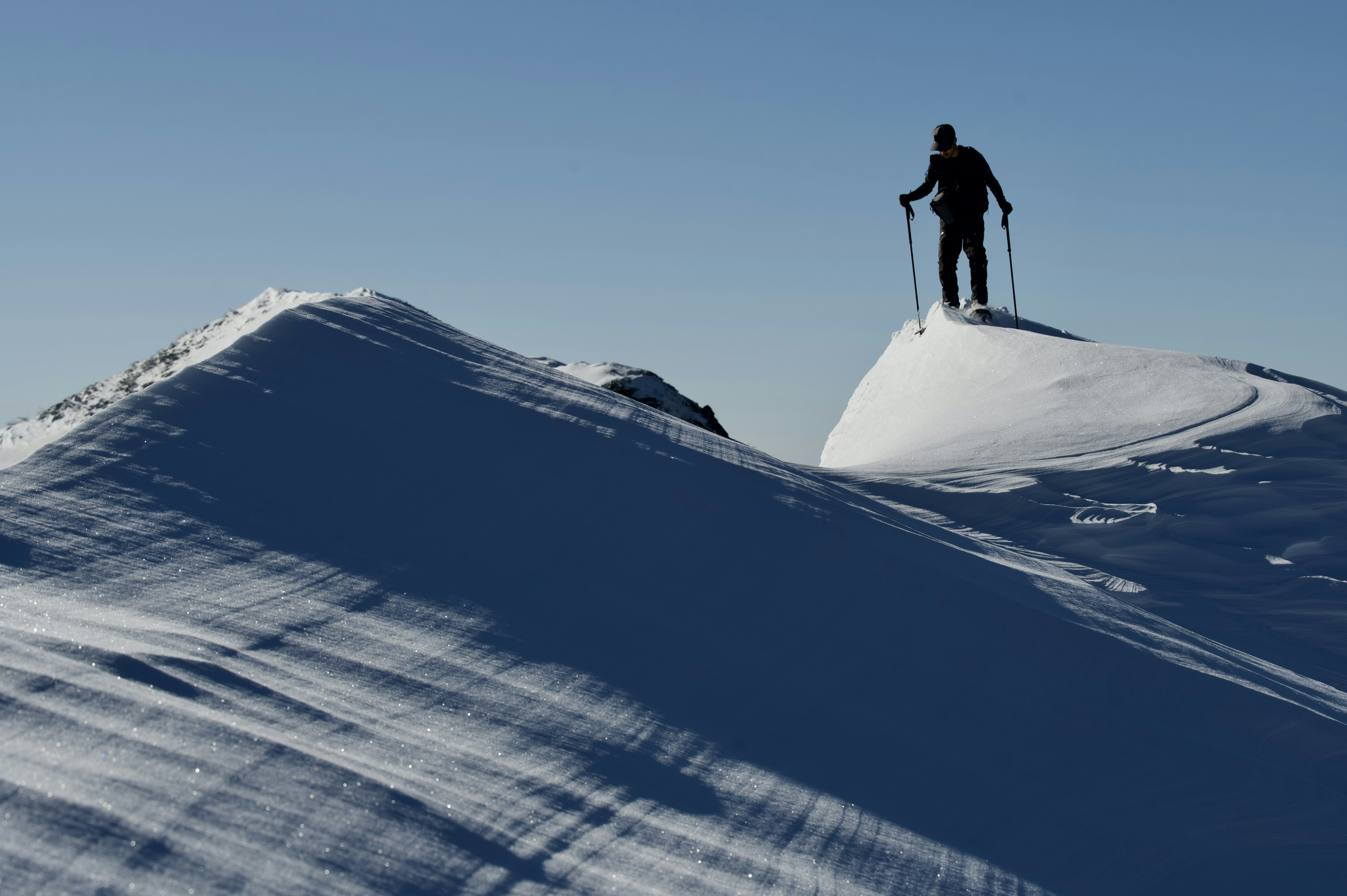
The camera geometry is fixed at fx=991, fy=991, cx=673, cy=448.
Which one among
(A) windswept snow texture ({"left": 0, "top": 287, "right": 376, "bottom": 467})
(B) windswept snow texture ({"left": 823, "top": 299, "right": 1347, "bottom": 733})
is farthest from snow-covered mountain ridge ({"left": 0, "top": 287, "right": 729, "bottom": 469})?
(B) windswept snow texture ({"left": 823, "top": 299, "right": 1347, "bottom": 733})

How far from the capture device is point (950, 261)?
867 centimetres

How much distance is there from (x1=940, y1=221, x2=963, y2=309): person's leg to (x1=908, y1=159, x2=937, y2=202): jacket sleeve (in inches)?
11.9

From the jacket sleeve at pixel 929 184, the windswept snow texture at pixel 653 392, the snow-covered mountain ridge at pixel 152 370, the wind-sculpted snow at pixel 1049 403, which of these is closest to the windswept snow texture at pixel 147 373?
the snow-covered mountain ridge at pixel 152 370

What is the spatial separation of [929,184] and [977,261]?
32.6 inches

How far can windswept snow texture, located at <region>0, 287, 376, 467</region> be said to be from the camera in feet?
11.9

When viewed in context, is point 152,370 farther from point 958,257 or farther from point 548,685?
point 958,257

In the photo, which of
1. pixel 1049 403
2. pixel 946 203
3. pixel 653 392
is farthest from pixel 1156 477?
pixel 946 203

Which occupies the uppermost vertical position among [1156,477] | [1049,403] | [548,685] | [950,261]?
[950,261]

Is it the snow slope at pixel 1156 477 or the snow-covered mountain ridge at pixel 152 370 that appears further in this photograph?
the snow slope at pixel 1156 477

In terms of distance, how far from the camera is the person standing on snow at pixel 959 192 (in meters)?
8.14

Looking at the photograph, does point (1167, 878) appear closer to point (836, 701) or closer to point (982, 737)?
point (982, 737)

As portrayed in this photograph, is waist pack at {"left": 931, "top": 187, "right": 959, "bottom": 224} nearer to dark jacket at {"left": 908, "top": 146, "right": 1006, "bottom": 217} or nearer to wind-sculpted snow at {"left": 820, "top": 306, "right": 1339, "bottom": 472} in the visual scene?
dark jacket at {"left": 908, "top": 146, "right": 1006, "bottom": 217}

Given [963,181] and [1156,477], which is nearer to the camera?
[1156,477]

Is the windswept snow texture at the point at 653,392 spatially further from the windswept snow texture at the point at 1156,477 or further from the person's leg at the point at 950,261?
the person's leg at the point at 950,261
